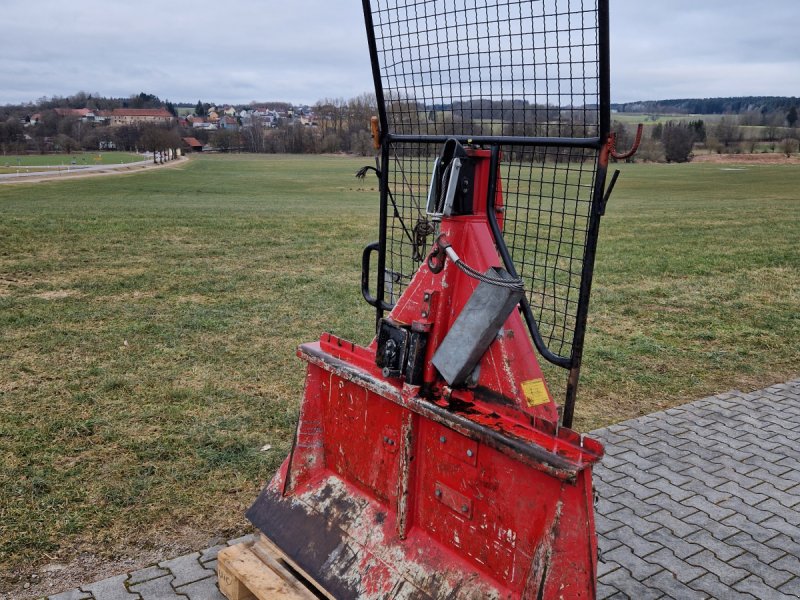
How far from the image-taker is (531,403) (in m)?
3.02

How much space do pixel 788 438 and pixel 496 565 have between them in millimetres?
3738

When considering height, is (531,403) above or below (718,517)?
above

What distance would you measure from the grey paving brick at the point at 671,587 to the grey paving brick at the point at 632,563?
0.12 ft

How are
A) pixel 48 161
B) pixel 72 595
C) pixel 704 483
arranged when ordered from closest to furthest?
pixel 72 595 < pixel 704 483 < pixel 48 161

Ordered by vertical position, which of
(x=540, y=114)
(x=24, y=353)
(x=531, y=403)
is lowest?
(x=24, y=353)

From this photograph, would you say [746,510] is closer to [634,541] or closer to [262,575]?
[634,541]

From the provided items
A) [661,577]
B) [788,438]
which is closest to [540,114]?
[661,577]

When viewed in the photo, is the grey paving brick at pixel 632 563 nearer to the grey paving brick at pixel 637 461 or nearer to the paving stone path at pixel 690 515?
the paving stone path at pixel 690 515

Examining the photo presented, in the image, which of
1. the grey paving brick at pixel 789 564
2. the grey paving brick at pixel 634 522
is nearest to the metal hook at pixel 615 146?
the grey paving brick at pixel 634 522

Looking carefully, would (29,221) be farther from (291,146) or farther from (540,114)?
(291,146)

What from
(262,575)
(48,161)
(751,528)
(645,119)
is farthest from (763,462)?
(48,161)

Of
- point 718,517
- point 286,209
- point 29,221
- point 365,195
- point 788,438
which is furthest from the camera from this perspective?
point 365,195

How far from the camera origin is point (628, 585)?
12.3ft

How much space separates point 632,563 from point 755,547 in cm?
78
